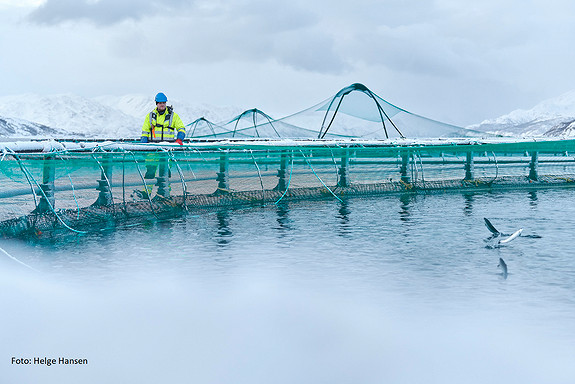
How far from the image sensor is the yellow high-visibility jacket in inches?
680

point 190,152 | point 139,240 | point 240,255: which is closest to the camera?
point 240,255

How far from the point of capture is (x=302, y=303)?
7664 millimetres

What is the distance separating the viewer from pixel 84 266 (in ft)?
32.2

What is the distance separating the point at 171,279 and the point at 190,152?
8.80m

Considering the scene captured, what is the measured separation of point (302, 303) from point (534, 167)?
22.5m

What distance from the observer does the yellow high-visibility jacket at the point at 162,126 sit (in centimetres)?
1727

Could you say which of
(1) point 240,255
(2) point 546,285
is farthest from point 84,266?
(2) point 546,285

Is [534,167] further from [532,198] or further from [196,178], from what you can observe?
[196,178]

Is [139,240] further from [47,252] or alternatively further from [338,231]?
[338,231]

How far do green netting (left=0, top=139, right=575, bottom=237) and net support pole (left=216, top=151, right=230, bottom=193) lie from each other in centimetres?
3

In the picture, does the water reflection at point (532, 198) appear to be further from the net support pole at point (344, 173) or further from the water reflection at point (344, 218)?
the net support pole at point (344, 173)

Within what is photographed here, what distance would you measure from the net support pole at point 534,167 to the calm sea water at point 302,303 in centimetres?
1463

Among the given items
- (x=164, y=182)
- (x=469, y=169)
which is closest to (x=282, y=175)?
(x=164, y=182)

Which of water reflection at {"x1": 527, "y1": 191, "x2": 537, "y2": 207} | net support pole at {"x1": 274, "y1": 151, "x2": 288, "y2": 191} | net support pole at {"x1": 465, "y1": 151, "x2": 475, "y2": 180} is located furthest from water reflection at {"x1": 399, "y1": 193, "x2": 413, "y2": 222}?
net support pole at {"x1": 465, "y1": 151, "x2": 475, "y2": 180}
